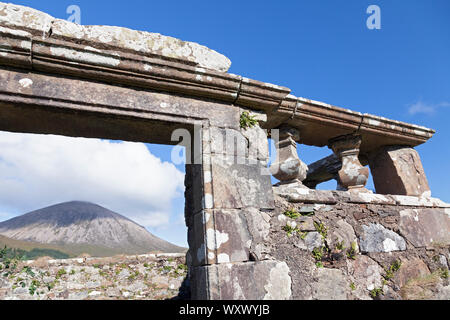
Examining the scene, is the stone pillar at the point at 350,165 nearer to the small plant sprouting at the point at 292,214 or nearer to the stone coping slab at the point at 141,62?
the stone coping slab at the point at 141,62

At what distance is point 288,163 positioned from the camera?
2.48 meters

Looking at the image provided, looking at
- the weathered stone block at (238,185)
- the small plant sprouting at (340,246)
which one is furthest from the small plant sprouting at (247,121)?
the small plant sprouting at (340,246)

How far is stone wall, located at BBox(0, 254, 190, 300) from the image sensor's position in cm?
526

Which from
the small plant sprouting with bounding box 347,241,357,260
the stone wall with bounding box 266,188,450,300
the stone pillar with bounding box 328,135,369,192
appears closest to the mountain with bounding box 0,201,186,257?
the stone pillar with bounding box 328,135,369,192

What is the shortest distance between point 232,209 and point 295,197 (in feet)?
1.92

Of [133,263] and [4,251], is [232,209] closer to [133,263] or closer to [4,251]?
[133,263]

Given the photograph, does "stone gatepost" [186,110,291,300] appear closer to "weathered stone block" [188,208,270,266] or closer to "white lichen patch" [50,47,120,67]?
"weathered stone block" [188,208,270,266]

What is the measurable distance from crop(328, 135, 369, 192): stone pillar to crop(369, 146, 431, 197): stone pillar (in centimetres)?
61

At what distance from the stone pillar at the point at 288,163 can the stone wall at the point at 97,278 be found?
361 cm

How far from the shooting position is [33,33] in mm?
1870

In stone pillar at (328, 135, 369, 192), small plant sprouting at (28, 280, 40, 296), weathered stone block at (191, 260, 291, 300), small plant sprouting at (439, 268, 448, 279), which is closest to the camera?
weathered stone block at (191, 260, 291, 300)

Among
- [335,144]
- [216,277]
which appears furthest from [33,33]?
[335,144]

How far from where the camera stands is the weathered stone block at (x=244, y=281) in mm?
1718
